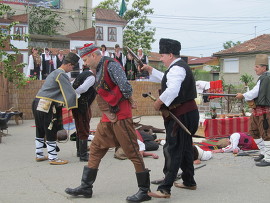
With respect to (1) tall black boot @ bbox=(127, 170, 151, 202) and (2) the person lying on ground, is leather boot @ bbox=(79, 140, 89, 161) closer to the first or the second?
(1) tall black boot @ bbox=(127, 170, 151, 202)

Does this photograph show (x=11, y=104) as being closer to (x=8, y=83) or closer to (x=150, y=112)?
(x=8, y=83)

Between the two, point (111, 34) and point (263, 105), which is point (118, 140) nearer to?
point (263, 105)

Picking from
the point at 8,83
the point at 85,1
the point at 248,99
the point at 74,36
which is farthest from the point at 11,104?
the point at 85,1

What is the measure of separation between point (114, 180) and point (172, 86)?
78.9 inches

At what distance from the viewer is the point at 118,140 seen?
4.52 m

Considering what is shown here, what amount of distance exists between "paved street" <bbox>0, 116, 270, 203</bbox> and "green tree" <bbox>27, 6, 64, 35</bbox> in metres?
27.9

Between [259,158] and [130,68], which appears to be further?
[130,68]

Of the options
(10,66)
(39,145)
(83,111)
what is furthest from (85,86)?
(10,66)

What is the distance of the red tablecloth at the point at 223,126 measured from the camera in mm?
9250

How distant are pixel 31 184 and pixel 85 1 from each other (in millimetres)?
34523

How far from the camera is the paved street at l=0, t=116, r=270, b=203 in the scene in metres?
4.70

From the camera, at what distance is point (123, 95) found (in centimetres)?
451

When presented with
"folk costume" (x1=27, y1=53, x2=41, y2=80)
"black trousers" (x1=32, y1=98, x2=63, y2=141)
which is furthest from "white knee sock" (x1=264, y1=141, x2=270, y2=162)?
"folk costume" (x1=27, y1=53, x2=41, y2=80)

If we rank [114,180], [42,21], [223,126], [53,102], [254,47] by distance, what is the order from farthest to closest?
[254,47], [42,21], [223,126], [53,102], [114,180]
